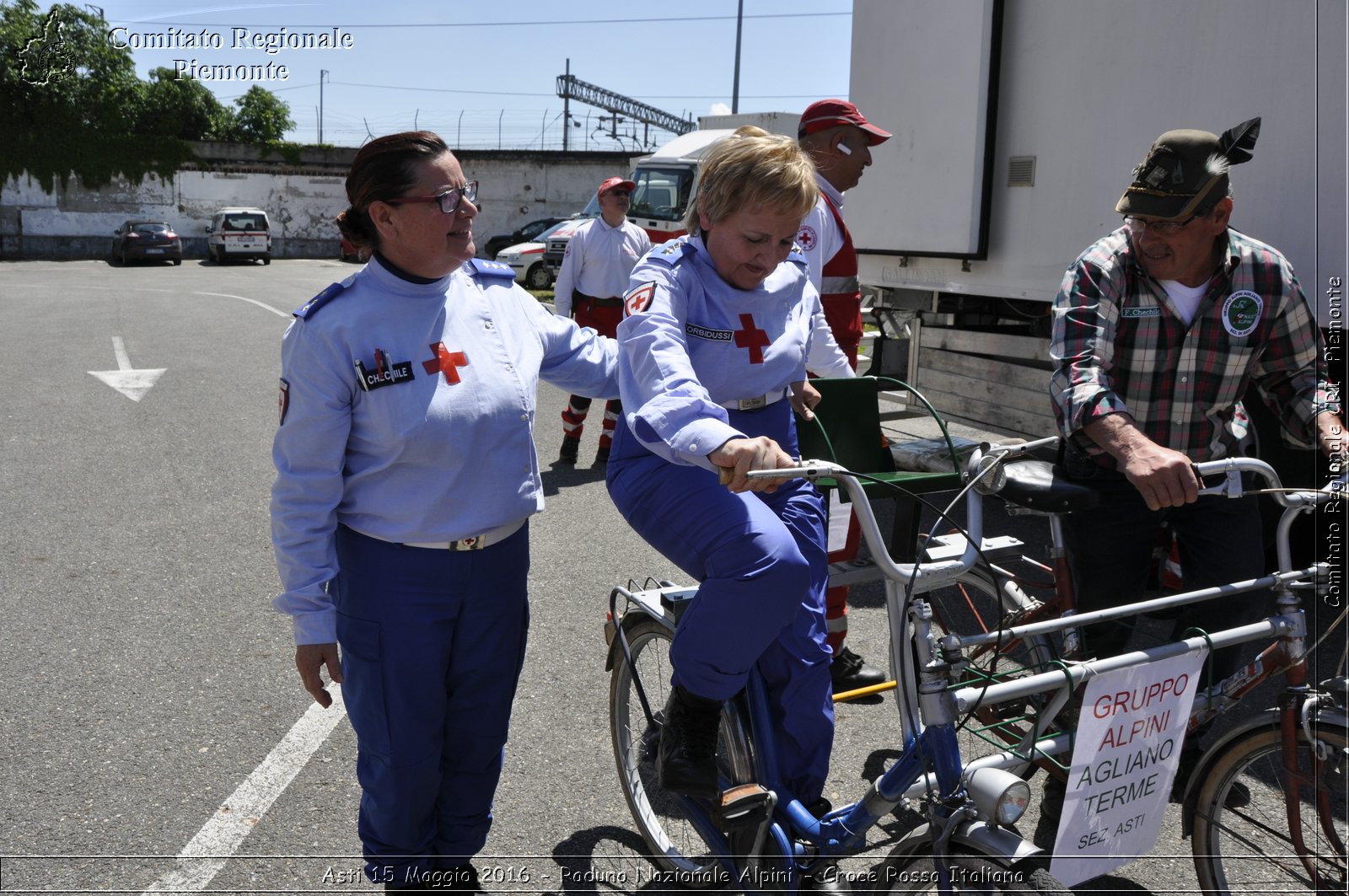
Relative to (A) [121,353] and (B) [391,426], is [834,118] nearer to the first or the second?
(B) [391,426]

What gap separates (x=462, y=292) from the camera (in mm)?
2625

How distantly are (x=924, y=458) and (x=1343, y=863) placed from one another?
207 centimetres

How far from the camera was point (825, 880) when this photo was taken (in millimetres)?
2533

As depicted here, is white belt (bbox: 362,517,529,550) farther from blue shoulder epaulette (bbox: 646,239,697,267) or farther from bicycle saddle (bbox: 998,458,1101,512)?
bicycle saddle (bbox: 998,458,1101,512)

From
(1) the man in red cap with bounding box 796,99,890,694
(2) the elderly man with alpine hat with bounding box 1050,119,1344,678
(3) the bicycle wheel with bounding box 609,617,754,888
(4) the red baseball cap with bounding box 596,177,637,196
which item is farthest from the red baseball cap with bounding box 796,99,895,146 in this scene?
(4) the red baseball cap with bounding box 596,177,637,196

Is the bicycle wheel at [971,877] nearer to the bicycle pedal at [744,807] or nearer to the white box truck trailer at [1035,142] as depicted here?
the bicycle pedal at [744,807]

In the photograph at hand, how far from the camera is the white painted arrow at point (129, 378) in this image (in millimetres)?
10906

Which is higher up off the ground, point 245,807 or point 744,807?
point 744,807

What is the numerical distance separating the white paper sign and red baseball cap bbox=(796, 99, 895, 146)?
328cm

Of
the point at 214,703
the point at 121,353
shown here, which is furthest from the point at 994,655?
the point at 121,353

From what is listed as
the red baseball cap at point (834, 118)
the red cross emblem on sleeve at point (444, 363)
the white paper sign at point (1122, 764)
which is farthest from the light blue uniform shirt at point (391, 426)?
the red baseball cap at point (834, 118)

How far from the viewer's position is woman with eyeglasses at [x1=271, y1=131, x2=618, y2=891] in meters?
2.41

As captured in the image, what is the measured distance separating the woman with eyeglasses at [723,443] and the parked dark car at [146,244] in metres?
36.0

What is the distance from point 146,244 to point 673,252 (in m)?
36.1
